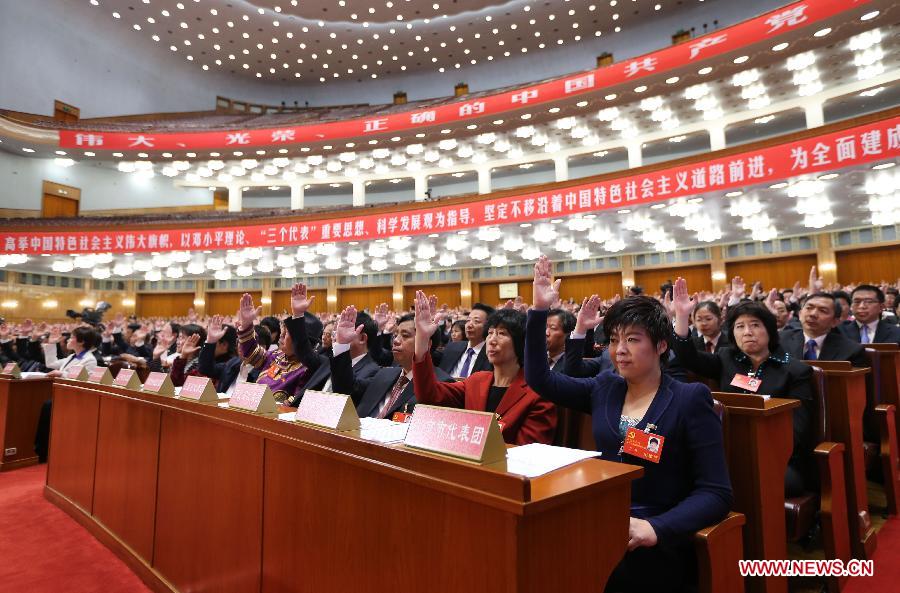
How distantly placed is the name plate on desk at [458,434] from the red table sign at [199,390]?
1269 millimetres

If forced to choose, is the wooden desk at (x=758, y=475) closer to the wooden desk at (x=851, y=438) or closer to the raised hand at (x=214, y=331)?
the wooden desk at (x=851, y=438)

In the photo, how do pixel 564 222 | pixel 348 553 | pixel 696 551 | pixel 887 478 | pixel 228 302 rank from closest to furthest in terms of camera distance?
pixel 348 553
pixel 696 551
pixel 887 478
pixel 564 222
pixel 228 302

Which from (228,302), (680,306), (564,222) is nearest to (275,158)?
(228,302)

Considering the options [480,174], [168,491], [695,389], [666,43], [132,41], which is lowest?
[168,491]

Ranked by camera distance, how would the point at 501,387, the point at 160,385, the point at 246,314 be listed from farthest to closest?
the point at 246,314 < the point at 160,385 < the point at 501,387

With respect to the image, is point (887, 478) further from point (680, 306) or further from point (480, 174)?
point (480, 174)

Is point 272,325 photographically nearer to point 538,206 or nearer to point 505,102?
point 538,206

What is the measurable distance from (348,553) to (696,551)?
85 centimetres

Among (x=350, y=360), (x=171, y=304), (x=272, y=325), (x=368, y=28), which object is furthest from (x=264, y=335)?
(x=368, y=28)

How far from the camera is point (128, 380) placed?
256cm

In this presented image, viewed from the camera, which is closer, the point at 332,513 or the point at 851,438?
the point at 332,513

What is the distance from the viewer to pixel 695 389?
133 centimetres

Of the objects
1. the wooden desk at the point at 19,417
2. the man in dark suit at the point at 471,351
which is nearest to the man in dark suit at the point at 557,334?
the man in dark suit at the point at 471,351

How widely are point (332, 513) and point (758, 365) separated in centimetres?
191
